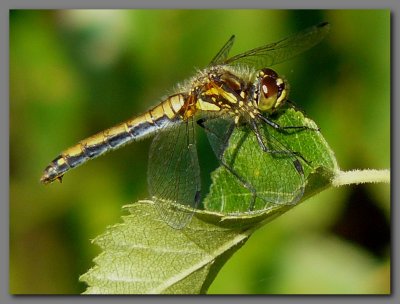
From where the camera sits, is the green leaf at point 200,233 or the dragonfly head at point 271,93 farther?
the dragonfly head at point 271,93

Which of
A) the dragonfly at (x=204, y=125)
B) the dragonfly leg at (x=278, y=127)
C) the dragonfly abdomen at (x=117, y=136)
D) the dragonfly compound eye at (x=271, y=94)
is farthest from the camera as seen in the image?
the dragonfly abdomen at (x=117, y=136)

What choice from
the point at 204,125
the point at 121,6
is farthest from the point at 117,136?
the point at 121,6

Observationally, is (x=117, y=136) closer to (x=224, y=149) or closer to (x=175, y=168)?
(x=175, y=168)

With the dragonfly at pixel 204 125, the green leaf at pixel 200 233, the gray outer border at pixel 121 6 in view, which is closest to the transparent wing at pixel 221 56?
the dragonfly at pixel 204 125

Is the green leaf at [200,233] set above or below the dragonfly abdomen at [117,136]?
below

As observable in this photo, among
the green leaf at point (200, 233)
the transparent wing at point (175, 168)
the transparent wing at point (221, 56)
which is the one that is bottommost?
the green leaf at point (200, 233)

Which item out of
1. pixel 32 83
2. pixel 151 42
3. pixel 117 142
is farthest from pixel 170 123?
pixel 32 83

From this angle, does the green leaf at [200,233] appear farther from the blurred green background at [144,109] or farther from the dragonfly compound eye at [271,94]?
the blurred green background at [144,109]
